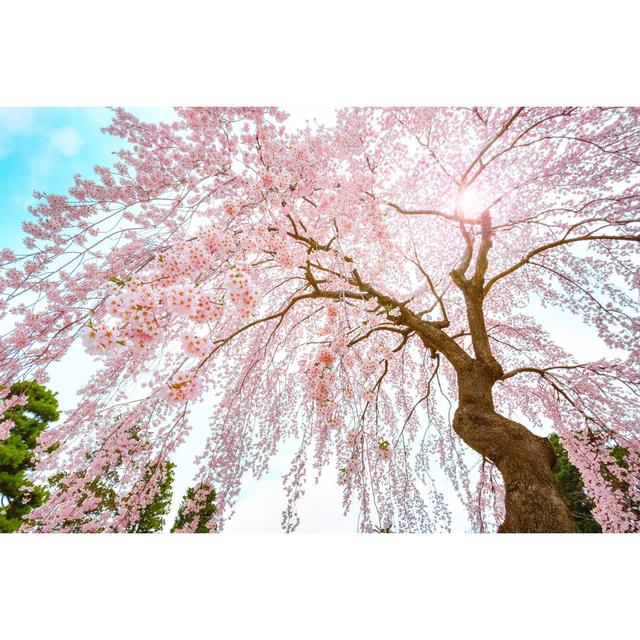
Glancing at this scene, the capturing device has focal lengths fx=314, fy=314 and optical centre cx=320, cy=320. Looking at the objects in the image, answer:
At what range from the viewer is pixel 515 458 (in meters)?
1.47

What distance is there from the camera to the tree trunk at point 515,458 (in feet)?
4.15

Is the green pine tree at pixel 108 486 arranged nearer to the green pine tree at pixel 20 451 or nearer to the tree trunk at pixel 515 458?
the tree trunk at pixel 515 458

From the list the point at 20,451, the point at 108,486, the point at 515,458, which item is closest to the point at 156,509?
the point at 108,486

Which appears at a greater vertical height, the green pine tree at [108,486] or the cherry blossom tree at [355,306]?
the cherry blossom tree at [355,306]

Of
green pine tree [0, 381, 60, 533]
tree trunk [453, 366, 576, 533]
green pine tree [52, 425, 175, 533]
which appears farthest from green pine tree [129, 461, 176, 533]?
tree trunk [453, 366, 576, 533]

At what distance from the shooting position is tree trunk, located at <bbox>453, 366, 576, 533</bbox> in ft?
4.15

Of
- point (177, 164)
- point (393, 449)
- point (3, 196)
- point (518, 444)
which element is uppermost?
point (177, 164)

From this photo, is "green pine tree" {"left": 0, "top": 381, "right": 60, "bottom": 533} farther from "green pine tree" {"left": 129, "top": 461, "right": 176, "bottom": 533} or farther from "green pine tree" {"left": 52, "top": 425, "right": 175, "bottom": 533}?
"green pine tree" {"left": 52, "top": 425, "right": 175, "bottom": 533}

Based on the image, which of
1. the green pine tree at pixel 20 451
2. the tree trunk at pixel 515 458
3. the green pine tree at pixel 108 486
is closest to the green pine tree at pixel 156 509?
the green pine tree at pixel 108 486
